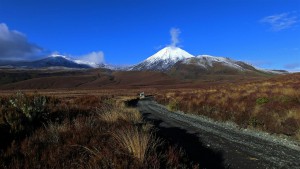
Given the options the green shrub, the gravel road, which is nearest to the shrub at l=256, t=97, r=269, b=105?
the gravel road

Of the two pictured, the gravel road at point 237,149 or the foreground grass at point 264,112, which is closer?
the gravel road at point 237,149

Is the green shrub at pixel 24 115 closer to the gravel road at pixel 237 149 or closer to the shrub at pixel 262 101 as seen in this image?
the gravel road at pixel 237 149

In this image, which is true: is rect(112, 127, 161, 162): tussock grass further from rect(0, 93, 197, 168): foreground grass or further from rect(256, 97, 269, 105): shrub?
rect(256, 97, 269, 105): shrub

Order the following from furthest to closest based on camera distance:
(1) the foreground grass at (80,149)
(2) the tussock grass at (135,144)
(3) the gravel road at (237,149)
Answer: (3) the gravel road at (237,149) → (2) the tussock grass at (135,144) → (1) the foreground grass at (80,149)

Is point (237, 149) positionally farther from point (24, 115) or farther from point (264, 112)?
point (264, 112)

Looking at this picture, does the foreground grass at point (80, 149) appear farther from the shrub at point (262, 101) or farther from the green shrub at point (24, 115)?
the shrub at point (262, 101)

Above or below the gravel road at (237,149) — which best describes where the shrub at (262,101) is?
above

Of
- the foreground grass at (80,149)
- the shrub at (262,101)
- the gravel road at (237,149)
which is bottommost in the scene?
the gravel road at (237,149)

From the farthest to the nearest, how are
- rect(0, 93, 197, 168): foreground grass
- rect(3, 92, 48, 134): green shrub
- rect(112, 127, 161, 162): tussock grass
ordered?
rect(3, 92, 48, 134): green shrub
rect(112, 127, 161, 162): tussock grass
rect(0, 93, 197, 168): foreground grass

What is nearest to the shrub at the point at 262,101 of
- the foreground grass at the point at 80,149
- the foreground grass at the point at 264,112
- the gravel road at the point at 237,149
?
the foreground grass at the point at 264,112

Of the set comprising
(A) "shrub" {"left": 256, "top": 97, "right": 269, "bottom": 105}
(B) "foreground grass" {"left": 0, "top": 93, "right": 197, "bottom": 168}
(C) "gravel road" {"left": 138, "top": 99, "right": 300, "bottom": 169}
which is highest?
(B) "foreground grass" {"left": 0, "top": 93, "right": 197, "bottom": 168}

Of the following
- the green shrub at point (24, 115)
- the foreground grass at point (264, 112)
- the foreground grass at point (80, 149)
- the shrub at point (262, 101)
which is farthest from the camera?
the shrub at point (262, 101)

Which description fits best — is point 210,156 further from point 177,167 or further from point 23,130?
point 23,130

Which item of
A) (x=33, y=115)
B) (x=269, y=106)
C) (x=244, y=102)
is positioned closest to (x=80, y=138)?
(x=33, y=115)
